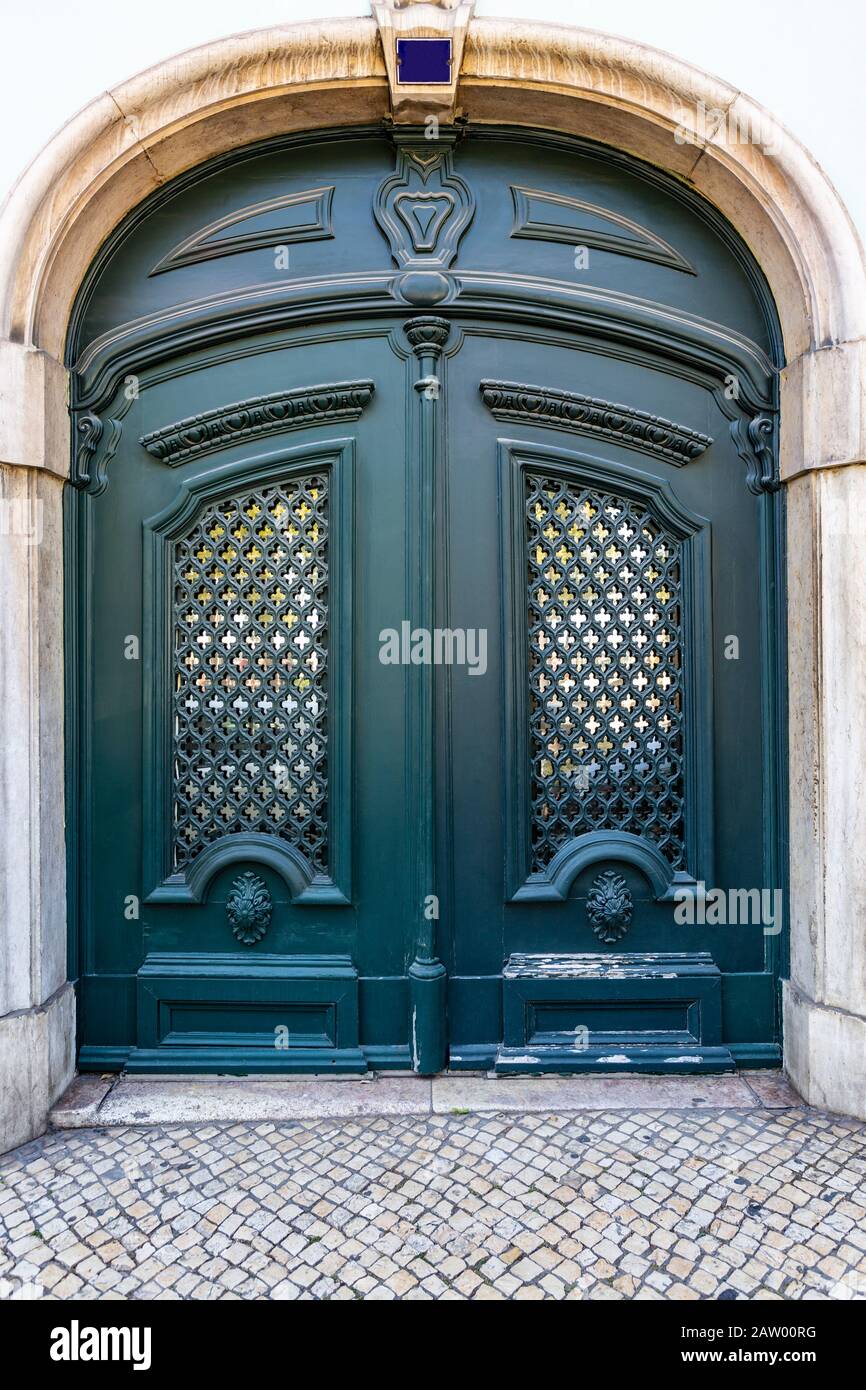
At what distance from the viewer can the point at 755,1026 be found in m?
3.37

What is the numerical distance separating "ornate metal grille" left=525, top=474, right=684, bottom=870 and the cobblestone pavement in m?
Answer: 1.05

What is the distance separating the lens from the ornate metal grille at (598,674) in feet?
11.1

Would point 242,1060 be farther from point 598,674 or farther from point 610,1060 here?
point 598,674

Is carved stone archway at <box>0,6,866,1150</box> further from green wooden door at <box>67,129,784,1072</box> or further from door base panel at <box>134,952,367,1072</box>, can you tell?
door base panel at <box>134,952,367,1072</box>

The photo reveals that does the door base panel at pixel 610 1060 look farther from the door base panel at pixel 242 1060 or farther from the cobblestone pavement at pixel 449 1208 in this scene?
the door base panel at pixel 242 1060

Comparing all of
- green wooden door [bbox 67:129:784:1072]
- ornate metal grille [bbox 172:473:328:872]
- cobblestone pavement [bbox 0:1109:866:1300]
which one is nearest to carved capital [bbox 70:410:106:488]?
green wooden door [bbox 67:129:784:1072]

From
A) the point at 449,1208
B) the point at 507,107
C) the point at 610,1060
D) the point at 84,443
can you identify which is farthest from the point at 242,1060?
the point at 507,107

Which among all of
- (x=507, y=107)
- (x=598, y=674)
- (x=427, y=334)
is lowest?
(x=598, y=674)

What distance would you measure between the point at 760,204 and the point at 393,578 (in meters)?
2.00

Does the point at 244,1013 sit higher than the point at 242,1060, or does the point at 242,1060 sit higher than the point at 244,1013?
the point at 244,1013

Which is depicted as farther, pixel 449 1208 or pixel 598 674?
pixel 598 674

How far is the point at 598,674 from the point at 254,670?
1.41 metres

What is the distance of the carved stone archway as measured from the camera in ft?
9.91

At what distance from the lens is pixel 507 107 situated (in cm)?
322
